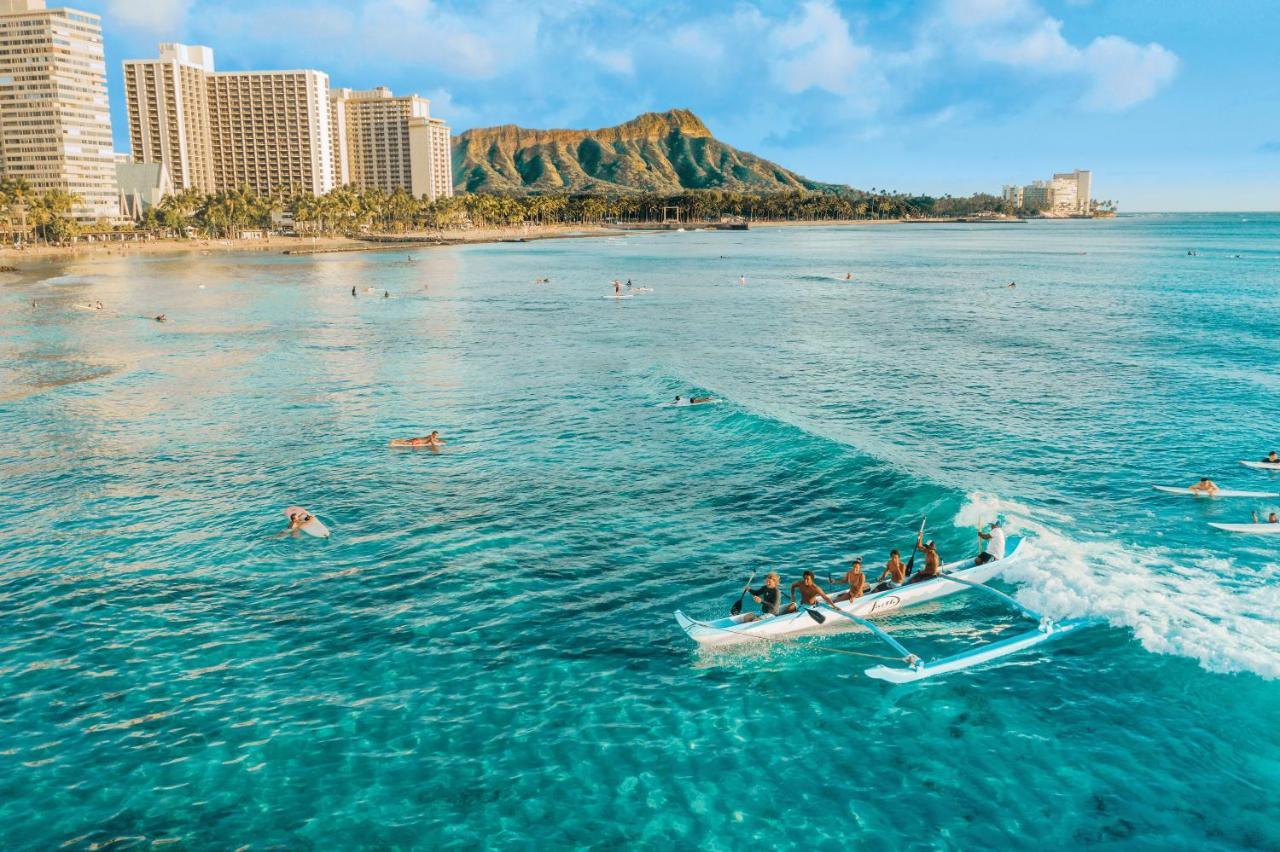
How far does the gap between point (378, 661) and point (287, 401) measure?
32.3m

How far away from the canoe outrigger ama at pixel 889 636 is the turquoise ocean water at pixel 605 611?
15.3 inches

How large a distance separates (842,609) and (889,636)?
1801mm

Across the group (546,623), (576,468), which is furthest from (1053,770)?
(576,468)

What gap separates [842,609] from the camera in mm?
23641

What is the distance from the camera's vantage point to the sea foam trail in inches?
A: 881

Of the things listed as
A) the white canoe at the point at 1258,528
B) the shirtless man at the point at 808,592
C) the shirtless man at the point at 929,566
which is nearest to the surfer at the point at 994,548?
the shirtless man at the point at 929,566

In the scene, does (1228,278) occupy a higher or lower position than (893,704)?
higher

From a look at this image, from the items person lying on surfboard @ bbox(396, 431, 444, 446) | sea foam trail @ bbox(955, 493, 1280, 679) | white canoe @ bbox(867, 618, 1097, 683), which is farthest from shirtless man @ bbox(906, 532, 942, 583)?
person lying on surfboard @ bbox(396, 431, 444, 446)

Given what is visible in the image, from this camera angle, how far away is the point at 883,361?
63281 mm

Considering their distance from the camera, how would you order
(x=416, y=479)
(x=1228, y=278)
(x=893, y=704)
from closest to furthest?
(x=893, y=704), (x=416, y=479), (x=1228, y=278)

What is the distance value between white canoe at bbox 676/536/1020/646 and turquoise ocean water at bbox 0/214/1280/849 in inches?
20.1

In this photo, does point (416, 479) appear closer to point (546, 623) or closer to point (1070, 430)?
point (546, 623)

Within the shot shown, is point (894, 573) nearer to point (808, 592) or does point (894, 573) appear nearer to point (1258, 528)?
point (808, 592)

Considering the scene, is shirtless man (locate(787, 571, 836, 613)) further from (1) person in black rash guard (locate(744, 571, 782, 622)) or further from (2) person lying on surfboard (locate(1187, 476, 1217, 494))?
(2) person lying on surfboard (locate(1187, 476, 1217, 494))
